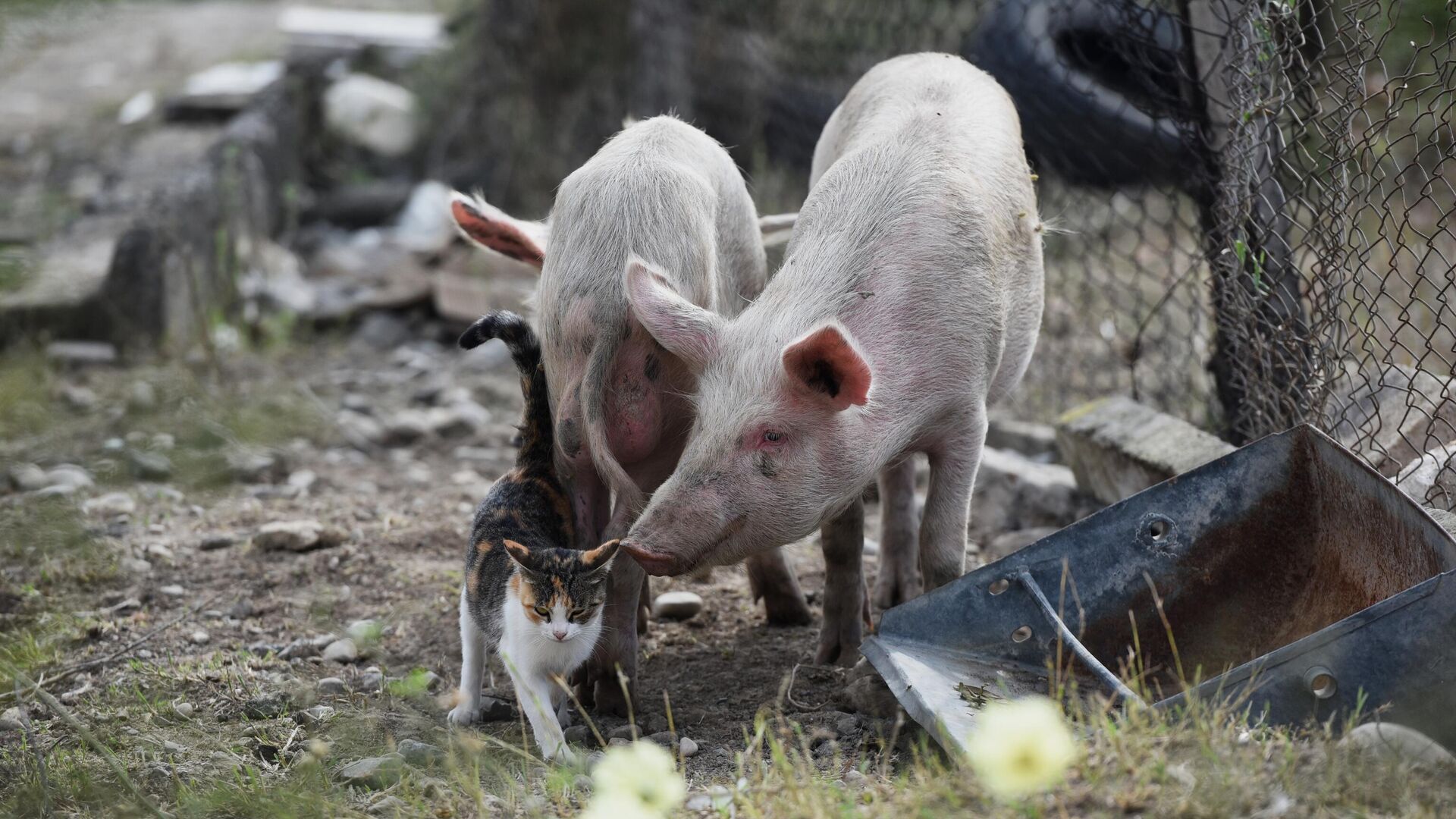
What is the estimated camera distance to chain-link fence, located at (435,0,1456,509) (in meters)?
3.81

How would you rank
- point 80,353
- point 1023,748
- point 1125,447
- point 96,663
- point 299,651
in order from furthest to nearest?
point 80,353 → point 1125,447 → point 299,651 → point 96,663 → point 1023,748

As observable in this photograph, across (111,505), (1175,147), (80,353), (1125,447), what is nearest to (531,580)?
(1125,447)

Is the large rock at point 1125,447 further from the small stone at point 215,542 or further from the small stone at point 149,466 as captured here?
the small stone at point 149,466

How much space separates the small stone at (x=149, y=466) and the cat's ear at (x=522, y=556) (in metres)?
3.01

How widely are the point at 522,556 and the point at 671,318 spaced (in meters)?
0.70

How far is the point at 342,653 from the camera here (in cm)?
421

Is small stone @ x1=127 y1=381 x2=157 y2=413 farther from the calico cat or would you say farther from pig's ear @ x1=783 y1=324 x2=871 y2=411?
pig's ear @ x1=783 y1=324 x2=871 y2=411

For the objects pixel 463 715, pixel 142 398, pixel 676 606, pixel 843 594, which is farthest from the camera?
pixel 142 398

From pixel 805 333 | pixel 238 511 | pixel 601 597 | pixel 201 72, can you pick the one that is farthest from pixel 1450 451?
pixel 201 72

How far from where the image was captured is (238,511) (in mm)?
5520

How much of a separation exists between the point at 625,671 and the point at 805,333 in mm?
1138

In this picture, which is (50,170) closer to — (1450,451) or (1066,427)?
(1066,427)

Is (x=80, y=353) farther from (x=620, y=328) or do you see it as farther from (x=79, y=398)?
(x=620, y=328)

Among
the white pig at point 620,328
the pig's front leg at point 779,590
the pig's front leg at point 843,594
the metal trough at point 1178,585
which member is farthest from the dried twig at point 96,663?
the metal trough at point 1178,585
